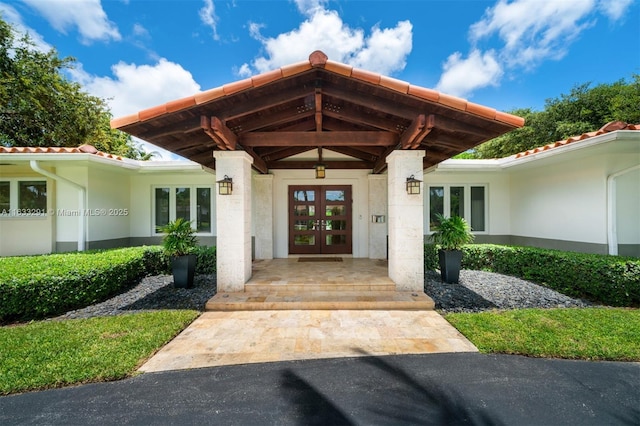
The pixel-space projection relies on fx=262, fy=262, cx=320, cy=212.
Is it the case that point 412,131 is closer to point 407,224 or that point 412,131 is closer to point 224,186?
point 407,224

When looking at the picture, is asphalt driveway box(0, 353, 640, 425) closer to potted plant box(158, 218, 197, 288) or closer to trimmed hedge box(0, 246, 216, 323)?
trimmed hedge box(0, 246, 216, 323)

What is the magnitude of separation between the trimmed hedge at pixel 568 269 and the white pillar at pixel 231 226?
202 inches

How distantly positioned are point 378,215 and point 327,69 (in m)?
5.51

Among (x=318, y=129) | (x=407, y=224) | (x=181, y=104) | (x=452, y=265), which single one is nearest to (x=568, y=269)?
(x=452, y=265)

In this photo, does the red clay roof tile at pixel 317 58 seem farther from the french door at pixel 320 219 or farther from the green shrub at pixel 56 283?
the green shrub at pixel 56 283

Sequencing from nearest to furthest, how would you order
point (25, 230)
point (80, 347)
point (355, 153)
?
point (80, 347)
point (25, 230)
point (355, 153)

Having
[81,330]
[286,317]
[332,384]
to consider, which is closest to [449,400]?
[332,384]

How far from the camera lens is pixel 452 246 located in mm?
6375

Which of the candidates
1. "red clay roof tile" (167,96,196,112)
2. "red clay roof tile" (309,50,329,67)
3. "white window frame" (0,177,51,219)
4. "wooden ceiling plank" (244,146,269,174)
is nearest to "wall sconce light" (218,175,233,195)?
"wooden ceiling plank" (244,146,269,174)

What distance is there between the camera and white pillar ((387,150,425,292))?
5.29 m

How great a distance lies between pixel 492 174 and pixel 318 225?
6.34 metres

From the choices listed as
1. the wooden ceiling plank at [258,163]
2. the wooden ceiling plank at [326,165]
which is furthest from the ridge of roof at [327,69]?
the wooden ceiling plank at [326,165]

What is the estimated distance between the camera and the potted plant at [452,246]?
20.4 ft

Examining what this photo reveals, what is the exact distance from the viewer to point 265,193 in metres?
8.55
